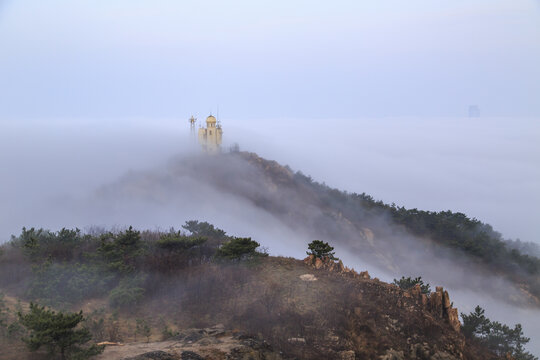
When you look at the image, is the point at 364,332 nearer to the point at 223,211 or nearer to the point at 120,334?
the point at 120,334

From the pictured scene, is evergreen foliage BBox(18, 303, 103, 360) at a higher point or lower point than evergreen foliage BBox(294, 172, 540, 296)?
higher

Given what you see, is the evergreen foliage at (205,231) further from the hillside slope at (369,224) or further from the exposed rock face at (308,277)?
the hillside slope at (369,224)

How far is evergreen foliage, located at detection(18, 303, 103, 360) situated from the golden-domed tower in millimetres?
65620

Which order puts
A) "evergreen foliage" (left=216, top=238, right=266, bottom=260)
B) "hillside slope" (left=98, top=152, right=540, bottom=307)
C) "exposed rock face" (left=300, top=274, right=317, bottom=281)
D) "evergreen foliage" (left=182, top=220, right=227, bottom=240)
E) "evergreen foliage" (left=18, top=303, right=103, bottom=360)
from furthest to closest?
1. "hillside slope" (left=98, top=152, right=540, bottom=307)
2. "evergreen foliage" (left=182, top=220, right=227, bottom=240)
3. "evergreen foliage" (left=216, top=238, right=266, bottom=260)
4. "exposed rock face" (left=300, top=274, right=317, bottom=281)
5. "evergreen foliage" (left=18, top=303, right=103, bottom=360)

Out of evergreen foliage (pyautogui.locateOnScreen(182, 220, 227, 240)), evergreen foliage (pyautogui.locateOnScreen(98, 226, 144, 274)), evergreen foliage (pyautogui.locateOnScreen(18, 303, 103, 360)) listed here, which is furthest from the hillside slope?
evergreen foliage (pyautogui.locateOnScreen(18, 303, 103, 360))

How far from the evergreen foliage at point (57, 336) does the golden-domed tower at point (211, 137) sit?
65.6 metres

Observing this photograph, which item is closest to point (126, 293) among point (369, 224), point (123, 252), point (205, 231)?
point (123, 252)

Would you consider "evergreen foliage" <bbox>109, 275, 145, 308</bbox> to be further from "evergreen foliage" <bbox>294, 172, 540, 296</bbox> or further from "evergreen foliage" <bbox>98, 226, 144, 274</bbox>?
"evergreen foliage" <bbox>294, 172, 540, 296</bbox>

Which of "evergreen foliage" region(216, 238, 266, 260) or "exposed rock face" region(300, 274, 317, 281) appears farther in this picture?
"evergreen foliage" region(216, 238, 266, 260)

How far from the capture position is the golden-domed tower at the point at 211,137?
3029 inches

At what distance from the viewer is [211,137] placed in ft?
254

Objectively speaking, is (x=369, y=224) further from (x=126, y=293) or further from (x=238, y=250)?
(x=126, y=293)

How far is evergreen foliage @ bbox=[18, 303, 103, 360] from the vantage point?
39.7 ft

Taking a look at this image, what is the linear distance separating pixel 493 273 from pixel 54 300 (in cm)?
4832
